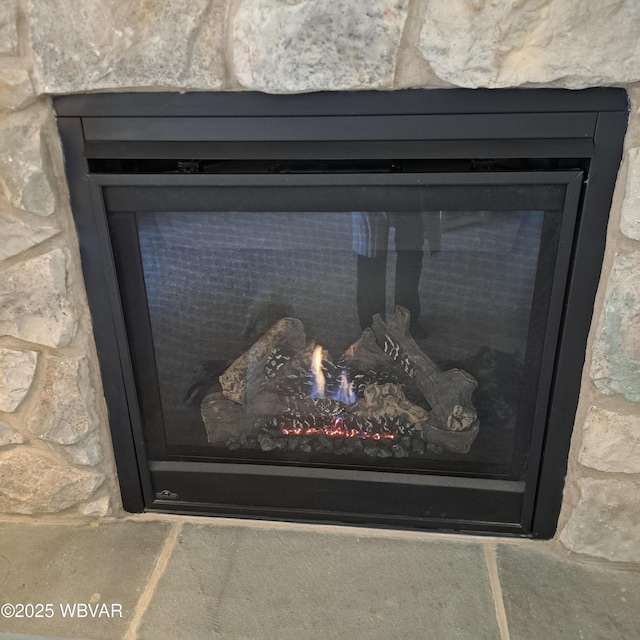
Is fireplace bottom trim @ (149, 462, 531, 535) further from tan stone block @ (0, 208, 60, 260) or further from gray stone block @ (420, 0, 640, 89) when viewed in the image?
gray stone block @ (420, 0, 640, 89)

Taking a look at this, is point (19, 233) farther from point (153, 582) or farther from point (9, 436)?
point (153, 582)

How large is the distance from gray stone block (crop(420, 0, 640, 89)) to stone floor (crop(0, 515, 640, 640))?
85 centimetres

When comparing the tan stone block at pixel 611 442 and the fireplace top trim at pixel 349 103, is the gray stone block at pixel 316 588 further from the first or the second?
the fireplace top trim at pixel 349 103

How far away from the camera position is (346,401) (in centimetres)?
126

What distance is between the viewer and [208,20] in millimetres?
908

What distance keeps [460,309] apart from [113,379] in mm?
665

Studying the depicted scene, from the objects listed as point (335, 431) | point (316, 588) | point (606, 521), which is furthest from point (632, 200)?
point (316, 588)

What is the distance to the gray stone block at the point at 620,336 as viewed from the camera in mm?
984

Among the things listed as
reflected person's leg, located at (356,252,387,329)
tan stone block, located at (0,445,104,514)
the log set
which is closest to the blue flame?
the log set

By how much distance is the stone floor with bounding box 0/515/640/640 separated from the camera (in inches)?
42.1

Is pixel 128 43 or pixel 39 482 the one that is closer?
pixel 128 43

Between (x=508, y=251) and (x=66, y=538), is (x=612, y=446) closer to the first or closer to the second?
(x=508, y=251)

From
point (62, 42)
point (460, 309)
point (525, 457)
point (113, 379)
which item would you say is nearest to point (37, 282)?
point (113, 379)

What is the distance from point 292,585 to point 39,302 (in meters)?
0.68
